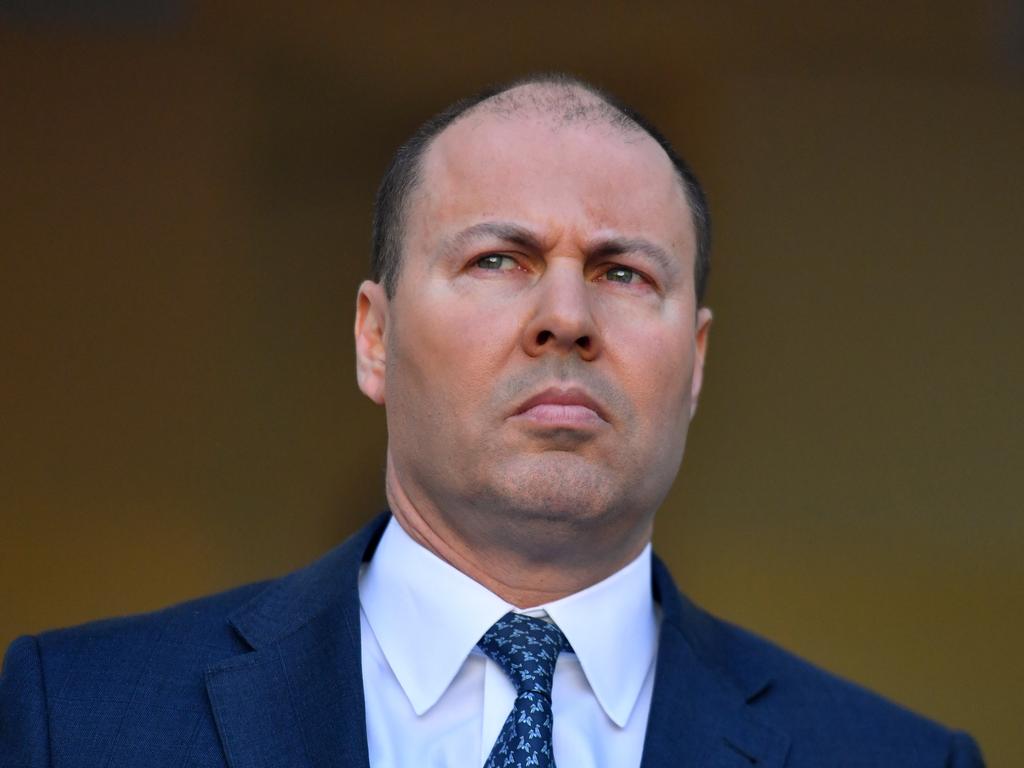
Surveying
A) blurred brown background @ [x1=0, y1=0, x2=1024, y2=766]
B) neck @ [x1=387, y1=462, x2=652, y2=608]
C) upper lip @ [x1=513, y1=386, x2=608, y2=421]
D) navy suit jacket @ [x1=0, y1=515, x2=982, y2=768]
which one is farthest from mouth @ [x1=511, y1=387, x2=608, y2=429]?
blurred brown background @ [x1=0, y1=0, x2=1024, y2=766]

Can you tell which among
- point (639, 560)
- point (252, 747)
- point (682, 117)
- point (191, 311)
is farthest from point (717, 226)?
point (252, 747)

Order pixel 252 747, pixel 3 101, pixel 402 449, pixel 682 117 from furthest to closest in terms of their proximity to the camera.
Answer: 1. pixel 682 117
2. pixel 3 101
3. pixel 402 449
4. pixel 252 747

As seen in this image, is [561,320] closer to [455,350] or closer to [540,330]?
[540,330]

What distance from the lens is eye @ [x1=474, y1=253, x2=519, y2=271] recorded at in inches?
94.6

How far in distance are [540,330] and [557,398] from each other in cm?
10

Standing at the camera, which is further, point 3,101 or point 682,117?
point 682,117

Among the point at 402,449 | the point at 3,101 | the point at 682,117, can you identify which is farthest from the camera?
the point at 682,117

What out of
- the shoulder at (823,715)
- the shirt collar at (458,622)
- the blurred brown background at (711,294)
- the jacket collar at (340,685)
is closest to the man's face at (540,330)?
the shirt collar at (458,622)

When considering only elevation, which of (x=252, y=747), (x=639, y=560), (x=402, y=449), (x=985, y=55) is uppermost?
(x=985, y=55)

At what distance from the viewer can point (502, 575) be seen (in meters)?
2.46

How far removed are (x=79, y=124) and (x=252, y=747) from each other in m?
2.53

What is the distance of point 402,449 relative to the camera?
2488 millimetres

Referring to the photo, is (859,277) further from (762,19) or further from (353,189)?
(353,189)

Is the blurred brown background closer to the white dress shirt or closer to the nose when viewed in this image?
the white dress shirt
